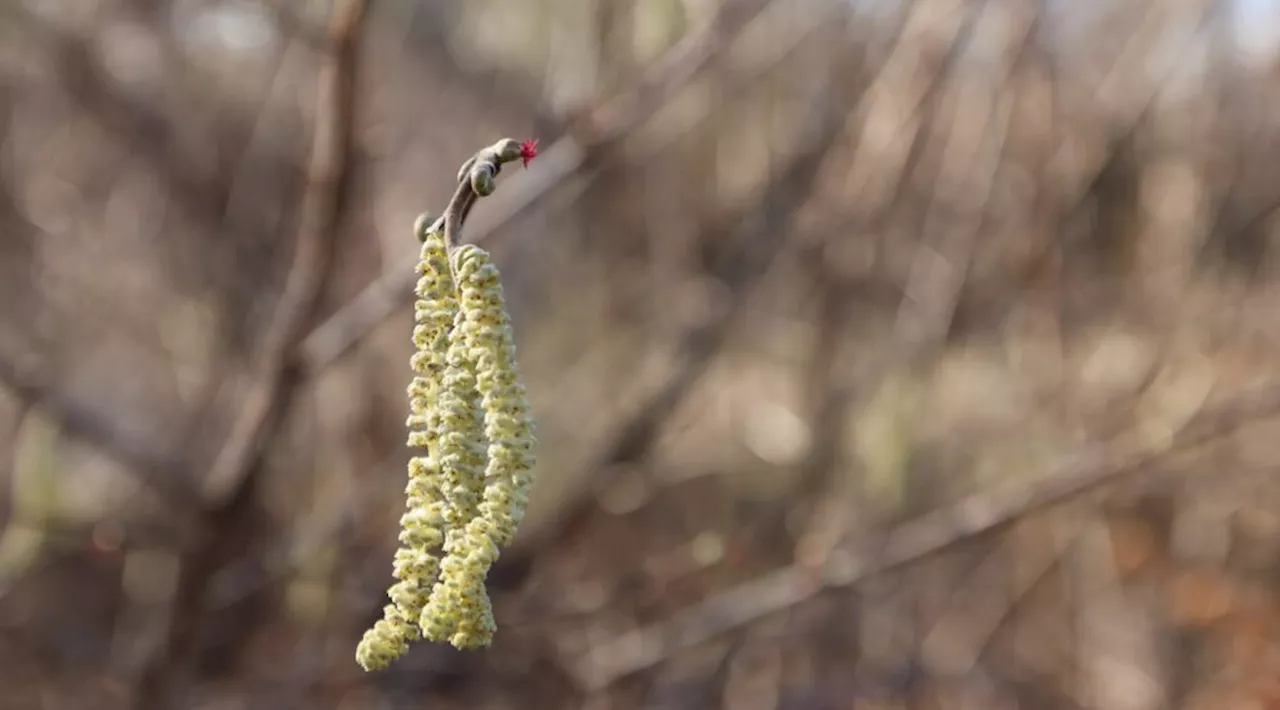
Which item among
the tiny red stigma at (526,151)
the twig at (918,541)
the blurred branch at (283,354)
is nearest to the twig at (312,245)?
the blurred branch at (283,354)

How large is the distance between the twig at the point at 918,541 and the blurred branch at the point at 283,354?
95 cm

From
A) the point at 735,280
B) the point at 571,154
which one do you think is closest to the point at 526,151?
the point at 571,154

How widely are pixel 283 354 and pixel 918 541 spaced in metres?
1.42

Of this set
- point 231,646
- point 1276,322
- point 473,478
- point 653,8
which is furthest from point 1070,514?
point 473,478

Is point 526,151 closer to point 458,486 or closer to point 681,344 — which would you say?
point 458,486

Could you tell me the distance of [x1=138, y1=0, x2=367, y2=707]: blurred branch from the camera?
1394mm

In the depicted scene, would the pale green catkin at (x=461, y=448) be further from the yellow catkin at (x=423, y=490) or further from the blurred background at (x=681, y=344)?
the blurred background at (x=681, y=344)

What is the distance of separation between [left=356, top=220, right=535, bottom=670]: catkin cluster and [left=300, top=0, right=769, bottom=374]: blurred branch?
39.9 inches

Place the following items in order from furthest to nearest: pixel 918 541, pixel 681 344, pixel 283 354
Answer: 1. pixel 681 344
2. pixel 918 541
3. pixel 283 354

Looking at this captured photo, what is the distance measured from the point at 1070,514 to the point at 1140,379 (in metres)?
0.56

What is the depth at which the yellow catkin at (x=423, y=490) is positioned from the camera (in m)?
0.54

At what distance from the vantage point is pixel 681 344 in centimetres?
253

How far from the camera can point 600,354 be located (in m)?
3.29

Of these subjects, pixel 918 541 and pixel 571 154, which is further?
pixel 918 541
